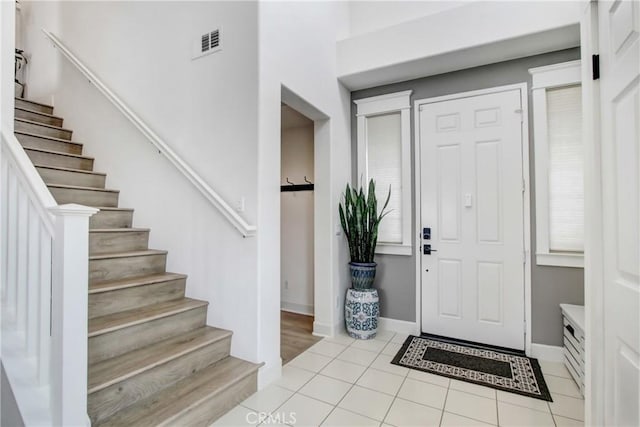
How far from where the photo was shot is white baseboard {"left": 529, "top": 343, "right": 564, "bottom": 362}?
104 inches

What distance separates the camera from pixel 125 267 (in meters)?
2.35

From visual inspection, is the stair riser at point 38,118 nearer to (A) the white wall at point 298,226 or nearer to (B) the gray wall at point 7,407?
(A) the white wall at point 298,226

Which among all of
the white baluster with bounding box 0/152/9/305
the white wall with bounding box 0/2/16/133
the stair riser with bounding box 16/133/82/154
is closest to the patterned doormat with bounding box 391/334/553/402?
the white baluster with bounding box 0/152/9/305

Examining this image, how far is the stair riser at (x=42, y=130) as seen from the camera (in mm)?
2949

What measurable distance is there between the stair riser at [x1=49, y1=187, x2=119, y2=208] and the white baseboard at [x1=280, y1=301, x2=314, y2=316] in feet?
7.79

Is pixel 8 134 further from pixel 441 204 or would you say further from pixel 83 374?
pixel 441 204

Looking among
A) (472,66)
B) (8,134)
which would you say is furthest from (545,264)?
(8,134)

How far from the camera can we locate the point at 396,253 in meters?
3.32

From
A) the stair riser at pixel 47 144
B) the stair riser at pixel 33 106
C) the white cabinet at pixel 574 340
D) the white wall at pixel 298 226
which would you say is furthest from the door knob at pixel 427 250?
the stair riser at pixel 33 106

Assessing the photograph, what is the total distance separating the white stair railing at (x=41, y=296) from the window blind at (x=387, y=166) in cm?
273

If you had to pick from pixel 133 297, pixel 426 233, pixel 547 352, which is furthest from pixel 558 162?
pixel 133 297

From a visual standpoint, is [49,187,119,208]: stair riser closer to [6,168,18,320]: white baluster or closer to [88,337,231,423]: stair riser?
[6,168,18,320]: white baluster

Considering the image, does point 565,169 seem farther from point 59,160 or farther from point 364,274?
point 59,160

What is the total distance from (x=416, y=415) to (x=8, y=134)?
2725mm
